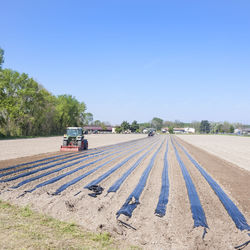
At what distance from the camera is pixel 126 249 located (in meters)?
3.76

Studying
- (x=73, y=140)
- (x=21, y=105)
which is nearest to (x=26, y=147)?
(x=73, y=140)

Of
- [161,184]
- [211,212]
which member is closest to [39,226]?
[211,212]

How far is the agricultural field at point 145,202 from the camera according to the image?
4254 millimetres

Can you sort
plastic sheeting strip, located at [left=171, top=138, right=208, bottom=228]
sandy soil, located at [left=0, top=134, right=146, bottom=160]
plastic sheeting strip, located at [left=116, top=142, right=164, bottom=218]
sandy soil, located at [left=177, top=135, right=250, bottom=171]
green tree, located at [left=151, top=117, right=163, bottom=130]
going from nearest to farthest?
plastic sheeting strip, located at [left=171, top=138, right=208, bottom=228] < plastic sheeting strip, located at [left=116, top=142, right=164, bottom=218] < sandy soil, located at [left=177, top=135, right=250, bottom=171] < sandy soil, located at [left=0, top=134, right=146, bottom=160] < green tree, located at [left=151, top=117, right=163, bottom=130]

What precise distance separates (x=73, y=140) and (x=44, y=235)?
14308 millimetres

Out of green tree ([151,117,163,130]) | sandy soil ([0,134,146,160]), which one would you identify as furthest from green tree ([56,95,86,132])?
green tree ([151,117,163,130])

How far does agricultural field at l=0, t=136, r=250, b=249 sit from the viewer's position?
4254 mm

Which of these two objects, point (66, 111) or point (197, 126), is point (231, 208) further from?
point (197, 126)

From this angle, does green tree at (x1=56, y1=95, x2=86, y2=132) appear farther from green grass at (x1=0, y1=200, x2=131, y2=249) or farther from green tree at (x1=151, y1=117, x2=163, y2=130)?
green tree at (x1=151, y1=117, x2=163, y2=130)

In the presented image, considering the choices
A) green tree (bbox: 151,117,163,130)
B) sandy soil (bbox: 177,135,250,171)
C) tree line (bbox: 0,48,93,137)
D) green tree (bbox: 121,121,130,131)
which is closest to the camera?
sandy soil (bbox: 177,135,250,171)

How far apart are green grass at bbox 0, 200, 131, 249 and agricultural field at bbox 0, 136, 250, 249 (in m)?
0.26

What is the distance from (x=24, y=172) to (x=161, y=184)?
5752 mm

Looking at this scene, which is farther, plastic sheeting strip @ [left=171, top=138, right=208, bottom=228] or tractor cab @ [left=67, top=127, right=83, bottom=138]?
tractor cab @ [left=67, top=127, right=83, bottom=138]

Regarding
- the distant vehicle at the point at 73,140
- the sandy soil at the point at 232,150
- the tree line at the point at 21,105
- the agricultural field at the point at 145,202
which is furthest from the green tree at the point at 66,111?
the agricultural field at the point at 145,202
